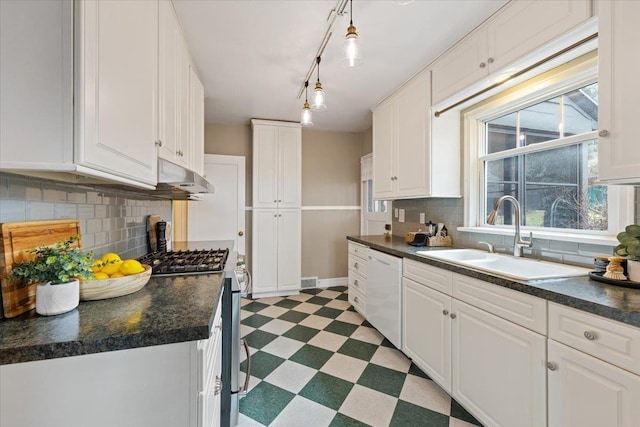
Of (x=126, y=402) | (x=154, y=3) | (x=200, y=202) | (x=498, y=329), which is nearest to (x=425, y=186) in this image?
(x=498, y=329)

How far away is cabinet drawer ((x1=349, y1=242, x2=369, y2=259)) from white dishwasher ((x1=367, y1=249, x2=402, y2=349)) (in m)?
0.11

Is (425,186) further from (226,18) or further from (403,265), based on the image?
(226,18)

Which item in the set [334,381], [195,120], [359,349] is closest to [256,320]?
[359,349]

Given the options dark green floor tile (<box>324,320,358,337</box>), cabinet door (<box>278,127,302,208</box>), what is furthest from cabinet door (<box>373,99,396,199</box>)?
dark green floor tile (<box>324,320,358,337</box>)

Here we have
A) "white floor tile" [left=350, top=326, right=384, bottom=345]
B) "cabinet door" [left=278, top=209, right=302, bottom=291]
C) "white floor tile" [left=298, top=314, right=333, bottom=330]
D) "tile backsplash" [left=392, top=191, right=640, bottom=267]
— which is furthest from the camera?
"cabinet door" [left=278, top=209, right=302, bottom=291]

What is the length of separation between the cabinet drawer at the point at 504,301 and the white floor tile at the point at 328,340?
1229mm

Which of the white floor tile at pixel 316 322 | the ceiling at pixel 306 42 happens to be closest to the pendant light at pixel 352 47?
the ceiling at pixel 306 42

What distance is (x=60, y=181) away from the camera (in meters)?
1.06

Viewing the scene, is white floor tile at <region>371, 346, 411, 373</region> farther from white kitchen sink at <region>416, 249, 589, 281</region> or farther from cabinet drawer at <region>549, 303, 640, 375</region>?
cabinet drawer at <region>549, 303, 640, 375</region>

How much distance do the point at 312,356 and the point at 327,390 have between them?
1.41 ft

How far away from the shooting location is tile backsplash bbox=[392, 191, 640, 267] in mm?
1519

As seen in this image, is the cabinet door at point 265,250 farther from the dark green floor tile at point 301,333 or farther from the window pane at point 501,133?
the window pane at point 501,133

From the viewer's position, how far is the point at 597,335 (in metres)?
0.99

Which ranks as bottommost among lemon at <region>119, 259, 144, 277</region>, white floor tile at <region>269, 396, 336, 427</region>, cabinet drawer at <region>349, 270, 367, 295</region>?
white floor tile at <region>269, 396, 336, 427</region>
